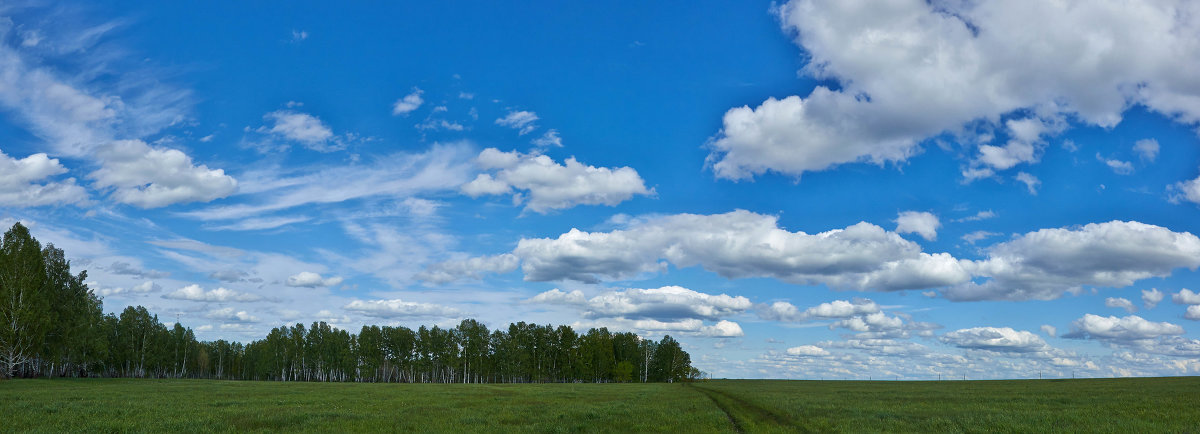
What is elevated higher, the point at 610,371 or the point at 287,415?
the point at 287,415

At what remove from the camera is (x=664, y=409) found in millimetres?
40625

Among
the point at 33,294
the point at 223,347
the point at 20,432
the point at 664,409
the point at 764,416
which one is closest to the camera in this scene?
the point at 20,432

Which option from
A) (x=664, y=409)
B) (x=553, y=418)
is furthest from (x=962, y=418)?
(x=553, y=418)

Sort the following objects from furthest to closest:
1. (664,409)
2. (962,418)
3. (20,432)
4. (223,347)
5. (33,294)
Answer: (223,347), (33,294), (664,409), (962,418), (20,432)

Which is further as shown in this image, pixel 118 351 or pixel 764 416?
pixel 118 351

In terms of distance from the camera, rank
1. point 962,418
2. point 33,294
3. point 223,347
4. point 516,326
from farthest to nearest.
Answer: point 223,347 → point 516,326 → point 33,294 → point 962,418

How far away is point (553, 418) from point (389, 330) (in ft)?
467

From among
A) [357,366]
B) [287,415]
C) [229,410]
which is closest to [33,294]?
[229,410]

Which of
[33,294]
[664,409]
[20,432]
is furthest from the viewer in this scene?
[33,294]

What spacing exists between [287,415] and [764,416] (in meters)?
26.2

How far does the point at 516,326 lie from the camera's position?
519 feet

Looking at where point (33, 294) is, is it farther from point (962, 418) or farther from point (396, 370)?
point (962, 418)

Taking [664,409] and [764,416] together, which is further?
[664,409]

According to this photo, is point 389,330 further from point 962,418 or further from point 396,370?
point 962,418
